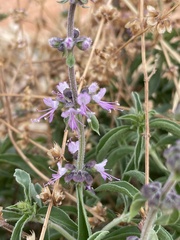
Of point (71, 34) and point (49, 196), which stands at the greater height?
point (71, 34)

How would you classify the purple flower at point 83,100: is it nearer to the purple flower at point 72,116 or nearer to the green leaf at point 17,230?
the purple flower at point 72,116

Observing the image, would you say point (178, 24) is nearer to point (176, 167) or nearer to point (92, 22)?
point (92, 22)

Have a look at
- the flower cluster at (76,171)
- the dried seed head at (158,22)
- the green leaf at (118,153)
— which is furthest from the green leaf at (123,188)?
the dried seed head at (158,22)

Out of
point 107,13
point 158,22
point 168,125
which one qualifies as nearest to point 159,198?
point 168,125

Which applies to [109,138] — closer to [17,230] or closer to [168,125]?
[168,125]

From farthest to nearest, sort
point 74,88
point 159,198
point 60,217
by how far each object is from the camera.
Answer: point 60,217 → point 74,88 → point 159,198

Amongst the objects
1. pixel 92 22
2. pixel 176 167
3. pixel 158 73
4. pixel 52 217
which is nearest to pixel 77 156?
pixel 52 217

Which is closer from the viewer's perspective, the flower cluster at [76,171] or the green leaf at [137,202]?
the green leaf at [137,202]
